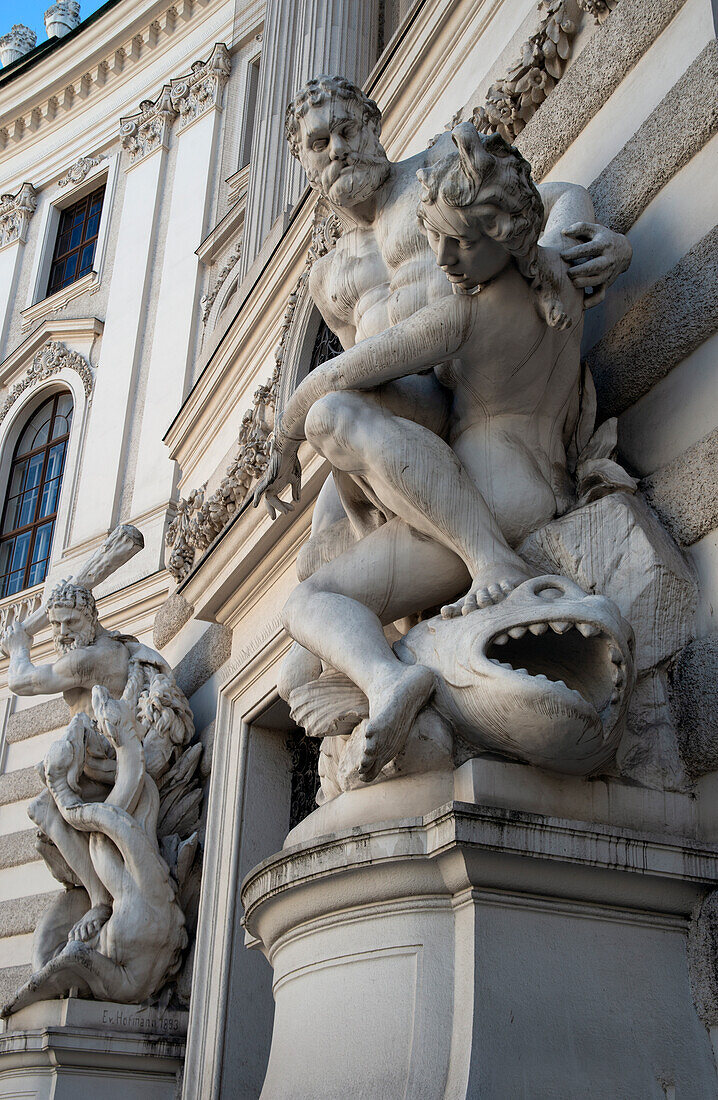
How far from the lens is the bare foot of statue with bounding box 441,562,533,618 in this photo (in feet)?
9.26

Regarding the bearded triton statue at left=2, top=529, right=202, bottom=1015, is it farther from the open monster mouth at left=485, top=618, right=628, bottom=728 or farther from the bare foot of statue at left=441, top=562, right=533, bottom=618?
the open monster mouth at left=485, top=618, right=628, bottom=728

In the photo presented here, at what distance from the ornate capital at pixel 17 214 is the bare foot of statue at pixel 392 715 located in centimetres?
1463

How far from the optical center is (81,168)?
50.3 feet

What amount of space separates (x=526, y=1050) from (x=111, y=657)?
561 centimetres

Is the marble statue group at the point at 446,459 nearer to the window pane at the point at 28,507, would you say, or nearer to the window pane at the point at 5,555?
the window pane at the point at 28,507

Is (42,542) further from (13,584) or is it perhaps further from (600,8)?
(600,8)

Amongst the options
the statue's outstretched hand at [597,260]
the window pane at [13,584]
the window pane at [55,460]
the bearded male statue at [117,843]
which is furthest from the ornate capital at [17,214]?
the statue's outstretched hand at [597,260]

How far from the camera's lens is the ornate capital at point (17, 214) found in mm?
15898

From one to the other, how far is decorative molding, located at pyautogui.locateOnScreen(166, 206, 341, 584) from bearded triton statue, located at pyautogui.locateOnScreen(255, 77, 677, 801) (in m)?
2.85

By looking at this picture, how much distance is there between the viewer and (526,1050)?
236cm

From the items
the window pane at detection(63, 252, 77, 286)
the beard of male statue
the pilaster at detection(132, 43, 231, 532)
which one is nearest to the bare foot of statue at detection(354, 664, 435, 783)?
the beard of male statue

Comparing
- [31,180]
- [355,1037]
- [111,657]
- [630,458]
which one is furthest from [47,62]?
[355,1037]

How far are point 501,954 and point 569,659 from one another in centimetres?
70

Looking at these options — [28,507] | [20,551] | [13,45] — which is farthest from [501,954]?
[13,45]
